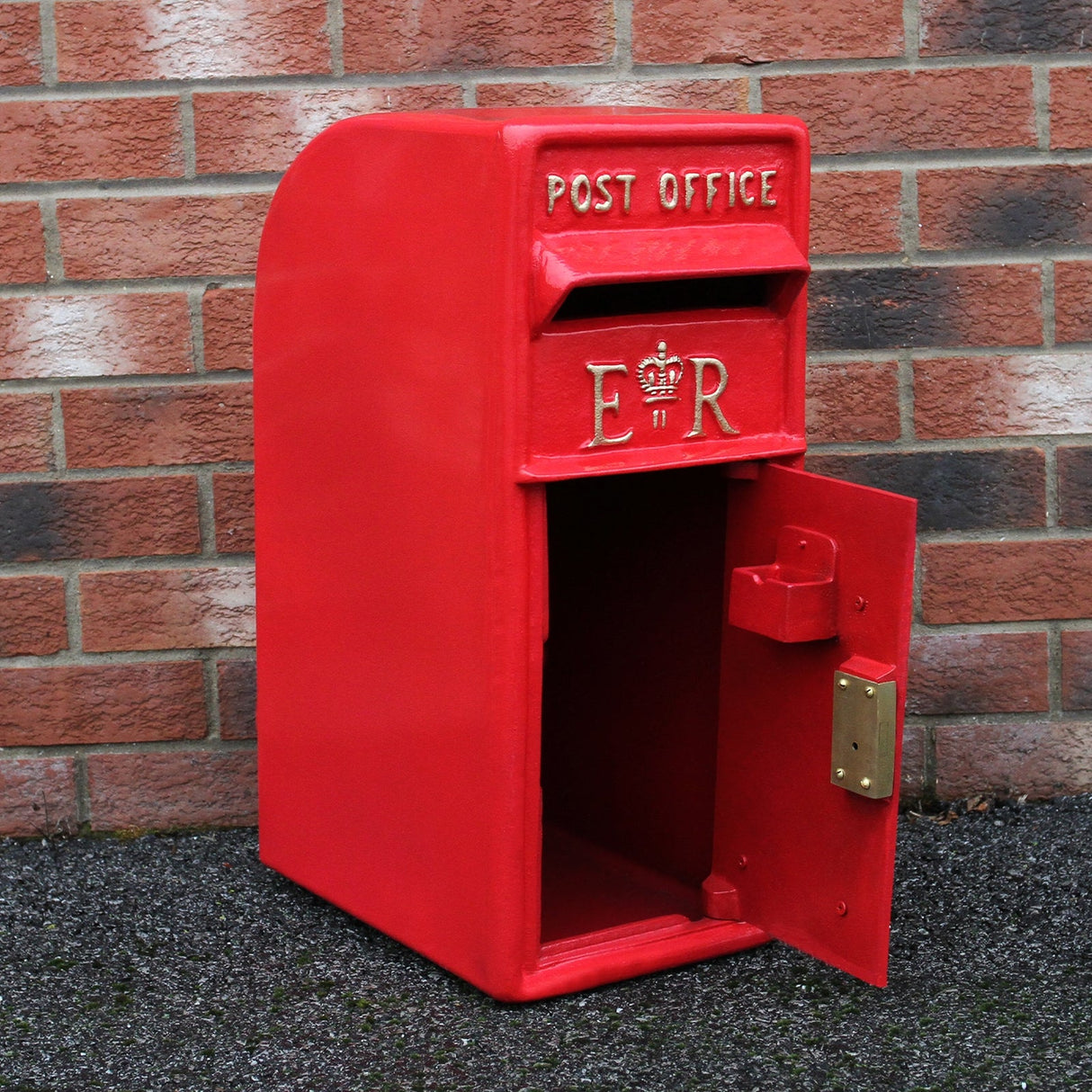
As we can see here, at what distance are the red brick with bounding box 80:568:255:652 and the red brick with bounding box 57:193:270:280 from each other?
1.43 feet

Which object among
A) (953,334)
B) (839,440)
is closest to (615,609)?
(839,440)

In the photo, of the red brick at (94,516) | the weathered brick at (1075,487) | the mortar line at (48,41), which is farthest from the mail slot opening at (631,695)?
the mortar line at (48,41)

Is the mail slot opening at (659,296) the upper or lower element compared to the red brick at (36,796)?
upper

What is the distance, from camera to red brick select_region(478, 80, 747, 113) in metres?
2.28

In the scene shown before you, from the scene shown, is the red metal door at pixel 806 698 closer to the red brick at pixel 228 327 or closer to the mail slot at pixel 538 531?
the mail slot at pixel 538 531

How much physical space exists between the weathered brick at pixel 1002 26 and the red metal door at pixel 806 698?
827mm

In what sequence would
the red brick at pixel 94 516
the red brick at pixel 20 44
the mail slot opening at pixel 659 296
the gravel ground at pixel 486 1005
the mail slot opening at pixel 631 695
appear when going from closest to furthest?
the gravel ground at pixel 486 1005
the mail slot opening at pixel 659 296
the mail slot opening at pixel 631 695
the red brick at pixel 20 44
the red brick at pixel 94 516

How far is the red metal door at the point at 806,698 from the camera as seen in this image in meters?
1.74

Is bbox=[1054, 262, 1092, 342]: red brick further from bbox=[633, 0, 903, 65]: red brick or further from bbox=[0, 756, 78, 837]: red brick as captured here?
bbox=[0, 756, 78, 837]: red brick

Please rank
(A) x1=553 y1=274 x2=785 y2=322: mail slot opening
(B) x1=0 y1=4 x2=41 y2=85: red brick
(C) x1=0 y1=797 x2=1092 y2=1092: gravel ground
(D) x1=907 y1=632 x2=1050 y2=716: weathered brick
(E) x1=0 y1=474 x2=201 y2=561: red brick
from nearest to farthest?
(C) x1=0 y1=797 x2=1092 y2=1092: gravel ground
(A) x1=553 y1=274 x2=785 y2=322: mail slot opening
(B) x1=0 y1=4 x2=41 y2=85: red brick
(E) x1=0 y1=474 x2=201 y2=561: red brick
(D) x1=907 y1=632 x2=1050 y2=716: weathered brick

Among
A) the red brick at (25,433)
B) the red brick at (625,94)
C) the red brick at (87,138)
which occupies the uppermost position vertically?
the red brick at (625,94)

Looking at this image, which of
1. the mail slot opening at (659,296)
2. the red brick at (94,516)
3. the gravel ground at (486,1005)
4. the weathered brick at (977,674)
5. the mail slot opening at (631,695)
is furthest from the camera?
the weathered brick at (977,674)

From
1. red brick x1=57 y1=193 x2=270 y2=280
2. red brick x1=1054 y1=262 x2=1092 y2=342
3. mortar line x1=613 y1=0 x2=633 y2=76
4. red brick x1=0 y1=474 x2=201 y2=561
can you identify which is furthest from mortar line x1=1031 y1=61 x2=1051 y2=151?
red brick x1=0 y1=474 x2=201 y2=561

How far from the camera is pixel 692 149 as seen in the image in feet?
5.84
